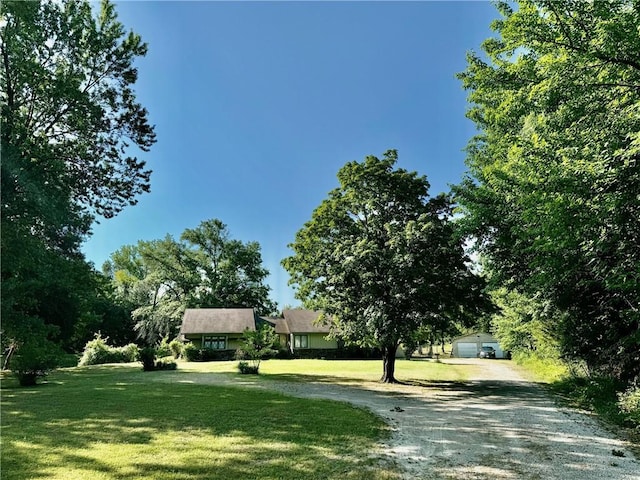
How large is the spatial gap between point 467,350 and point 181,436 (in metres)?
51.0

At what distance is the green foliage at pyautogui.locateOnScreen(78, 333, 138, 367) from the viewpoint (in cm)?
3017

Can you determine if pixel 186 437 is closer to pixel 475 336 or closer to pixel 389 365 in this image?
pixel 389 365

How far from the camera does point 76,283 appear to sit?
51.4 feet

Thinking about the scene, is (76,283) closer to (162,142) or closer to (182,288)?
(162,142)

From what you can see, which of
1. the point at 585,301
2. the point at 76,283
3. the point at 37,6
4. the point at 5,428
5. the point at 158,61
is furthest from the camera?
the point at 158,61

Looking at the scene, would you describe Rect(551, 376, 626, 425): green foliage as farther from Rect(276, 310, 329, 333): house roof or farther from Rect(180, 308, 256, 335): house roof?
Rect(180, 308, 256, 335): house roof

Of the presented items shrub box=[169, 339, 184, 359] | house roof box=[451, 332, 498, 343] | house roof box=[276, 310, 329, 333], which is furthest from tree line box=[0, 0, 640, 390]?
house roof box=[451, 332, 498, 343]

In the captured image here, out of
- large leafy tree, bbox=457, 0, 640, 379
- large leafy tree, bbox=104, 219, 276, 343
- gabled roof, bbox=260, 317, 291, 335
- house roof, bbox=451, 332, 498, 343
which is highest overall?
large leafy tree, bbox=104, 219, 276, 343

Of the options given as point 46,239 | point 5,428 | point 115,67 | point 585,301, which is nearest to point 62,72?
point 115,67

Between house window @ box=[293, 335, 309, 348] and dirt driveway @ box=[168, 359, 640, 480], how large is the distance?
2656cm

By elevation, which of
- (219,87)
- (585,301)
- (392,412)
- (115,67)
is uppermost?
(115,67)

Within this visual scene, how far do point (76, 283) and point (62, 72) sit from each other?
8.59m

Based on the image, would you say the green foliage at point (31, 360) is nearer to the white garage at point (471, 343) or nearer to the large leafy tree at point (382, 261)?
the large leafy tree at point (382, 261)

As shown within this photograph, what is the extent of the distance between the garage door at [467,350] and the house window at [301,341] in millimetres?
22974
